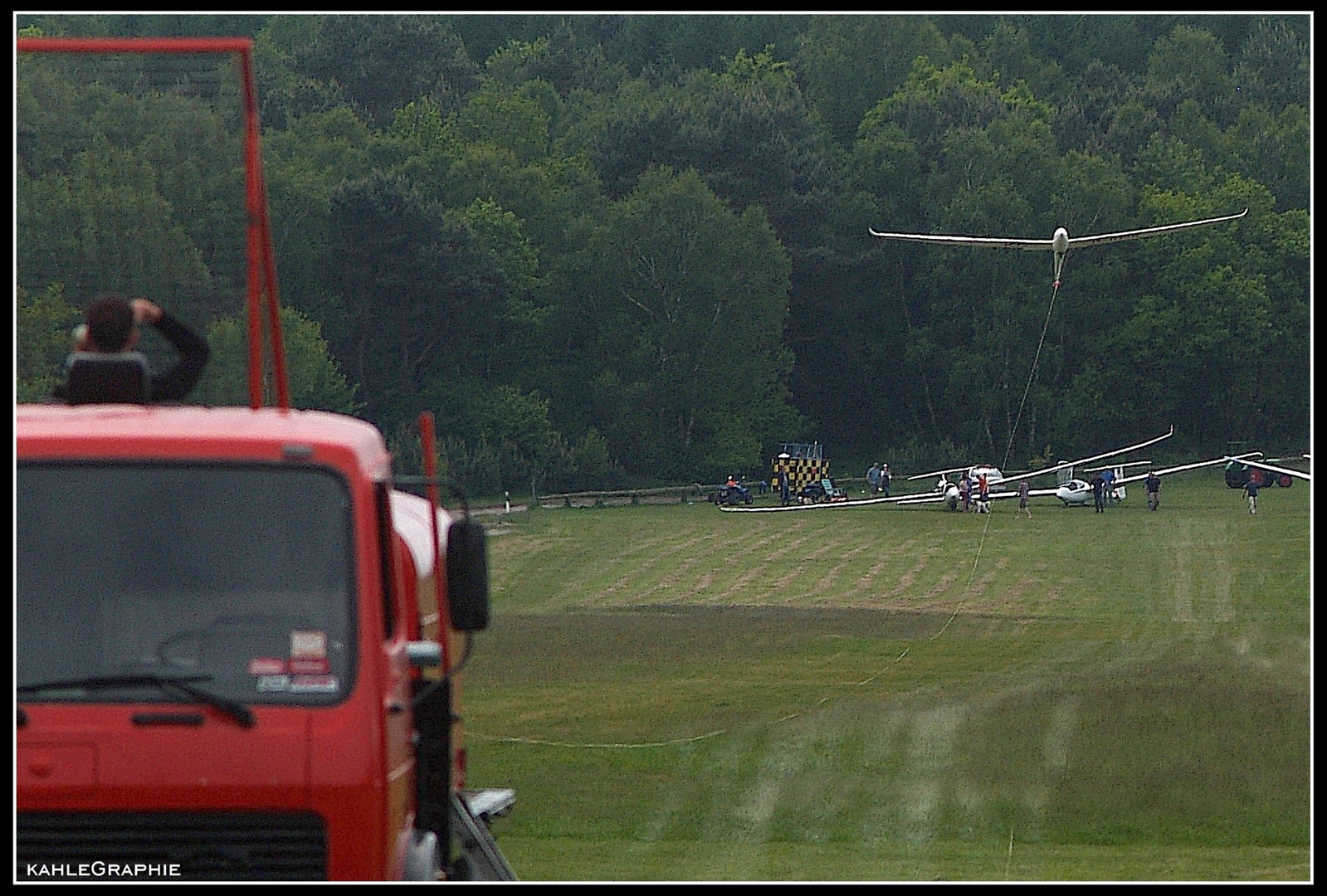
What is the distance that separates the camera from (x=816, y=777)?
26781 mm

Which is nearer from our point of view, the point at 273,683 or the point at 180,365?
the point at 273,683

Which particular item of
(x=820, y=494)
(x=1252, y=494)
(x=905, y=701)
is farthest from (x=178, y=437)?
(x=820, y=494)

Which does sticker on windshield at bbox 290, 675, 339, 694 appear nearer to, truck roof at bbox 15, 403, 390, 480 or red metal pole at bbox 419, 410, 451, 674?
truck roof at bbox 15, 403, 390, 480

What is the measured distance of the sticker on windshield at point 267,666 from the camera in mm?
6094

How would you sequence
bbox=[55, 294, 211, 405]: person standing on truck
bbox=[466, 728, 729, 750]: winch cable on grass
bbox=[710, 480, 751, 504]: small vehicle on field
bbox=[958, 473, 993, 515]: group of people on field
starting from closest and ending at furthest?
1. bbox=[55, 294, 211, 405]: person standing on truck
2. bbox=[466, 728, 729, 750]: winch cable on grass
3. bbox=[958, 473, 993, 515]: group of people on field
4. bbox=[710, 480, 751, 504]: small vehicle on field

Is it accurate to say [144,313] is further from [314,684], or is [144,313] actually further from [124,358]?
[314,684]

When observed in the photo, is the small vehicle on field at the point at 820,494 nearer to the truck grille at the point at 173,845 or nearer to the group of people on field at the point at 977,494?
the group of people on field at the point at 977,494

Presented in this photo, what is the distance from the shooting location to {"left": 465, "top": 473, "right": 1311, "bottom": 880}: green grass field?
21.8 metres

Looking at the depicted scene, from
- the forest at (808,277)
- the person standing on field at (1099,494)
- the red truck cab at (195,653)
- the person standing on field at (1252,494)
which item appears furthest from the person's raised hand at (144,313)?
the forest at (808,277)

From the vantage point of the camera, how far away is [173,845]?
6.14 m

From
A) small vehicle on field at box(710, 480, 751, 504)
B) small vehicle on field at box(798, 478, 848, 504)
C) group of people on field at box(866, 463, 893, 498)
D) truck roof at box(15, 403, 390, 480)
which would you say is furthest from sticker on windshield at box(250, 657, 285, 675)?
group of people on field at box(866, 463, 893, 498)

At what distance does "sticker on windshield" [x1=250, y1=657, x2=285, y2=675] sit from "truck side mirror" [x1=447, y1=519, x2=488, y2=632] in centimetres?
56

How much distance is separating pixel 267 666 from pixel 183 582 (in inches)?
12.6
